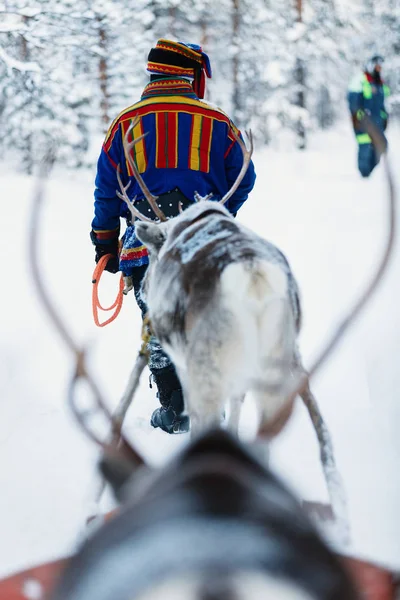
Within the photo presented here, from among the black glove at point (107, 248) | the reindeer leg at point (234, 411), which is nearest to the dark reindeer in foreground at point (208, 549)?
the reindeer leg at point (234, 411)

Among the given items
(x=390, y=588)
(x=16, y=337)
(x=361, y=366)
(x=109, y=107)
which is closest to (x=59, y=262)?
(x=16, y=337)

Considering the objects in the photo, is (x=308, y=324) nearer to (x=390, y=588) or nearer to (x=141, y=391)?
(x=141, y=391)

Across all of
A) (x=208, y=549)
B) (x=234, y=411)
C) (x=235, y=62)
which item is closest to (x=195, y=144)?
(x=234, y=411)

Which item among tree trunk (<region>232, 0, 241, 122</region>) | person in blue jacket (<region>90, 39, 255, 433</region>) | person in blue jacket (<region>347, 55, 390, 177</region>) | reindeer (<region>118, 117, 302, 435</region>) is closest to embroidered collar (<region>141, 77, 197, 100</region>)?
person in blue jacket (<region>90, 39, 255, 433</region>)

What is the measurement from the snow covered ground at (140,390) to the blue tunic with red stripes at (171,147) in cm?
96

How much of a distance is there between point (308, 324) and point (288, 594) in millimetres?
4737

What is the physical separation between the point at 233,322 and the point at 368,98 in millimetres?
Result: 10642

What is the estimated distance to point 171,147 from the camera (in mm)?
2836

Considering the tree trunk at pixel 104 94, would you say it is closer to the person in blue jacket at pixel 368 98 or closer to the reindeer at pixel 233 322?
the person in blue jacket at pixel 368 98

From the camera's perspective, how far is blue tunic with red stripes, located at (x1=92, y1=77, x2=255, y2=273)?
282cm

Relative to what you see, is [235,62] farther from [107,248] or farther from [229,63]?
[107,248]

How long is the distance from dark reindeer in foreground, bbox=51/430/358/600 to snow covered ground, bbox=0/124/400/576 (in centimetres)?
15

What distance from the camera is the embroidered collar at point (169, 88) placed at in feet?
9.39

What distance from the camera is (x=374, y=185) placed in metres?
12.5
